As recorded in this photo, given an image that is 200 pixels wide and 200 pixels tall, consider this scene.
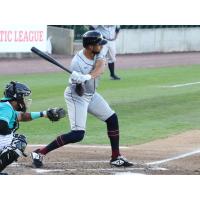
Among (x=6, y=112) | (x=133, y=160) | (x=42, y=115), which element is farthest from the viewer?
(x=133, y=160)

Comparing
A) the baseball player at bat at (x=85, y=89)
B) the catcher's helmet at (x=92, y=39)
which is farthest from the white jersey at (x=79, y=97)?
the catcher's helmet at (x=92, y=39)

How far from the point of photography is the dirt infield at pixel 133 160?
26.4ft

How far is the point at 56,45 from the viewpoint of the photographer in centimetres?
2772

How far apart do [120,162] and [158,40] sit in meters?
23.3

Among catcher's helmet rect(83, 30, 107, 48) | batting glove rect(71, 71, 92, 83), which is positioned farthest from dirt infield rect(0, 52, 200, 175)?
catcher's helmet rect(83, 30, 107, 48)

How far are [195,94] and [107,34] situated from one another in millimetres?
3496

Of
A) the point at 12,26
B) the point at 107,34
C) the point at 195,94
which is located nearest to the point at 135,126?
the point at 195,94

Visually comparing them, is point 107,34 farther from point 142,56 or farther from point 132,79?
point 142,56

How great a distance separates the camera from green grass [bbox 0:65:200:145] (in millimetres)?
11180

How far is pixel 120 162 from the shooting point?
27.6 feet

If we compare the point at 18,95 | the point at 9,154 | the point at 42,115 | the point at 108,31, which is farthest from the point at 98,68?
the point at 108,31

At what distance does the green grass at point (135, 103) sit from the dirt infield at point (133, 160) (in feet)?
1.76

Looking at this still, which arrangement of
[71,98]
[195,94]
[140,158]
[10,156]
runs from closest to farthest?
[10,156]
[71,98]
[140,158]
[195,94]

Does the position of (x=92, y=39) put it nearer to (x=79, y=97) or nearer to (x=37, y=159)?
(x=79, y=97)
